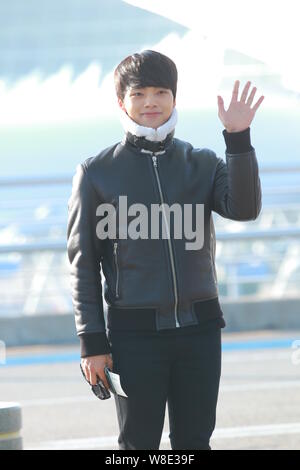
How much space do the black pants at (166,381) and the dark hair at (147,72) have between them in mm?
694

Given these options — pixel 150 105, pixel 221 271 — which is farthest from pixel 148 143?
pixel 221 271

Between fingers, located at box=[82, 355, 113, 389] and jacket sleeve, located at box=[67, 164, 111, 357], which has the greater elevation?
jacket sleeve, located at box=[67, 164, 111, 357]

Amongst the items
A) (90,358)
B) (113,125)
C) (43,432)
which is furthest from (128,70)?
(113,125)

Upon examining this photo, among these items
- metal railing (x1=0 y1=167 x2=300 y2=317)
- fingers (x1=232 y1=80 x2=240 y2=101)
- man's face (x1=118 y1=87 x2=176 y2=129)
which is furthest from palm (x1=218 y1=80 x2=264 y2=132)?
metal railing (x1=0 y1=167 x2=300 y2=317)

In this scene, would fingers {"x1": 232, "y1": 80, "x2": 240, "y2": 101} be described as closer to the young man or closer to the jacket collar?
the young man

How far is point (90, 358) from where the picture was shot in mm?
3281

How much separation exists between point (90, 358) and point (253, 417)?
3.62m

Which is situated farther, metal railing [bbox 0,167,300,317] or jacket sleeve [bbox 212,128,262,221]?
metal railing [bbox 0,167,300,317]

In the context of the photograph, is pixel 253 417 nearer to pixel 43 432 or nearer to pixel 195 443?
pixel 43 432

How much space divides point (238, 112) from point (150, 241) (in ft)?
1.42

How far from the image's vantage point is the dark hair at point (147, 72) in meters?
3.30

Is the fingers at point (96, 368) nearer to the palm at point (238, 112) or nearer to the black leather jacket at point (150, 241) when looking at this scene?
the black leather jacket at point (150, 241)

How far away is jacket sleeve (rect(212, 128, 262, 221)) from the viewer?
127 inches
